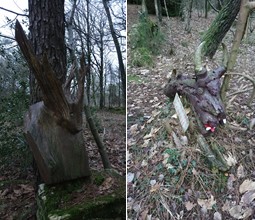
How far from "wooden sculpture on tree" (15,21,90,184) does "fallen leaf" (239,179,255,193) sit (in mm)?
1050

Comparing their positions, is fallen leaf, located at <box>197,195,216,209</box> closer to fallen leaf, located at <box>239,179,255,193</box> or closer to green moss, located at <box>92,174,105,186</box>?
fallen leaf, located at <box>239,179,255,193</box>

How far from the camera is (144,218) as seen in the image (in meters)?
1.57

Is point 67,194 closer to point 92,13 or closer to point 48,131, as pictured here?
point 48,131

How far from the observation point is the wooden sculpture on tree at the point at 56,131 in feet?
5.23

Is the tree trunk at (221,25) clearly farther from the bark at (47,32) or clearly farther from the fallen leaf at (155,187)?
the fallen leaf at (155,187)

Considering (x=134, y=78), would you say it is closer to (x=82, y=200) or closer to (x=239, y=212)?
(x=82, y=200)

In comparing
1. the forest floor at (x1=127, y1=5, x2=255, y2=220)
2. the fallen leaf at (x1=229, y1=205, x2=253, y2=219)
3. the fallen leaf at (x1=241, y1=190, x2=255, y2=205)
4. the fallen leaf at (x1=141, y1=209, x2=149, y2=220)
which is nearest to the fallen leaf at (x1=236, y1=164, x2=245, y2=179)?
the forest floor at (x1=127, y1=5, x2=255, y2=220)

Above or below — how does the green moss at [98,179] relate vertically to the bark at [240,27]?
below

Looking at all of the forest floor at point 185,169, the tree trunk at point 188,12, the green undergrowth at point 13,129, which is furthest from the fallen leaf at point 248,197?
the tree trunk at point 188,12

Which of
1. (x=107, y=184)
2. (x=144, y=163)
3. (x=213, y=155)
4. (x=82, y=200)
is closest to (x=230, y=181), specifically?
(x=213, y=155)

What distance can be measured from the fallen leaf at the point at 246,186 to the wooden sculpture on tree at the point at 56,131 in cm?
105

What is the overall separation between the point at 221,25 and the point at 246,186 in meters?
3.05

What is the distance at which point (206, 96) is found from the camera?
6.43 ft

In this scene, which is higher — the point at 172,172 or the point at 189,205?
the point at 172,172
